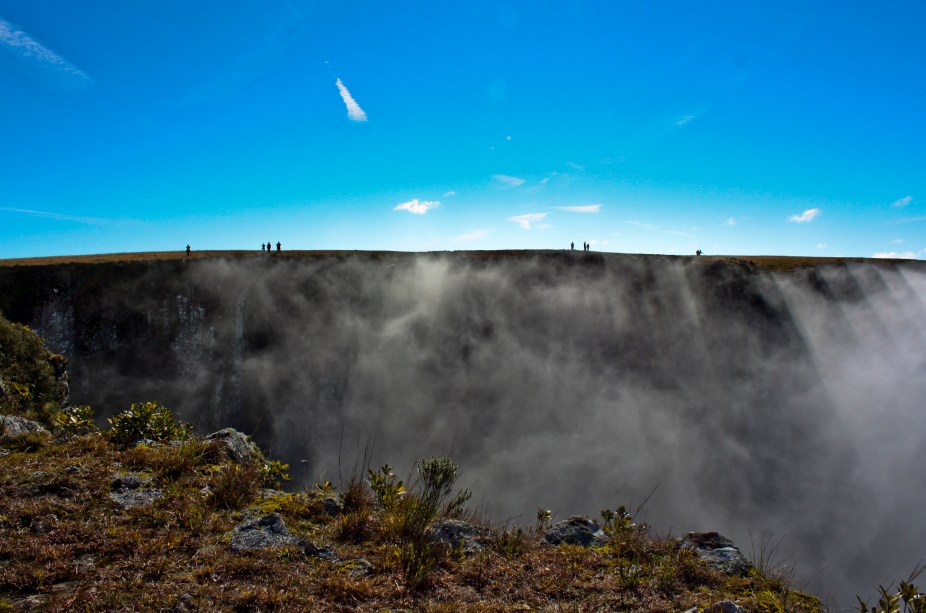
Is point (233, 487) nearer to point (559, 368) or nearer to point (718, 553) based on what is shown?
point (718, 553)

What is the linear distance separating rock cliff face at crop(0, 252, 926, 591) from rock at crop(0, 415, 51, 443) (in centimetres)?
3471

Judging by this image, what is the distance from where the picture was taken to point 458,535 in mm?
5344

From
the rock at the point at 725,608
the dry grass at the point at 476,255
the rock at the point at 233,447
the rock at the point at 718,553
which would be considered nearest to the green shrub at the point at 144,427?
the rock at the point at 233,447

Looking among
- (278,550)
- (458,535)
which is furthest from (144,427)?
(458,535)

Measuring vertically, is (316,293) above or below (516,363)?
above

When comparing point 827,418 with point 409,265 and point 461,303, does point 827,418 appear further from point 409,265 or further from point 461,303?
point 409,265

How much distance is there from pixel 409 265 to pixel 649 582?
146 ft

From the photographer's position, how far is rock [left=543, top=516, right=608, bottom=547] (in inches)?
221

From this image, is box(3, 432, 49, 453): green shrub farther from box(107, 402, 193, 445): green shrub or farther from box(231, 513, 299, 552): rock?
box(231, 513, 299, 552): rock

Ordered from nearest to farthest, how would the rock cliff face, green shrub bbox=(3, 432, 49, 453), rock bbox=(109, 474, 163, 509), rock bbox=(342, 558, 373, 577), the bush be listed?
rock bbox=(342, 558, 373, 577) → rock bbox=(109, 474, 163, 509) → green shrub bbox=(3, 432, 49, 453) → the bush → the rock cliff face

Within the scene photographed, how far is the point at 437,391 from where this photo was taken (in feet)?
149

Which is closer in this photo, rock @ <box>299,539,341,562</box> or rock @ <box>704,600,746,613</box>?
rock @ <box>704,600,746,613</box>

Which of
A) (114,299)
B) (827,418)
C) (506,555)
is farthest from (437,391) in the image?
(506,555)

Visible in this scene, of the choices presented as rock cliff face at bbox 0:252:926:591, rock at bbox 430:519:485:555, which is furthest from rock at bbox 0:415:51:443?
rock cliff face at bbox 0:252:926:591
